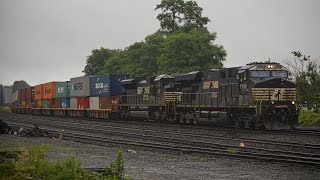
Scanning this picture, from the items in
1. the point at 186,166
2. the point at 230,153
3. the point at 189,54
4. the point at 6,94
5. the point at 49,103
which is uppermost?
the point at 189,54

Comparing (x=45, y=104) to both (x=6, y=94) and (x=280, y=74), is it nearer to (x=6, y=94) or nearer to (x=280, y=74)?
(x=280, y=74)

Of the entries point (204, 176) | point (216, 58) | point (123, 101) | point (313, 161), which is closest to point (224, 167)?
point (204, 176)

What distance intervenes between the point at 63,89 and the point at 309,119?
2872 centimetres

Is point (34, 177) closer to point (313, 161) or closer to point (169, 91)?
point (313, 161)

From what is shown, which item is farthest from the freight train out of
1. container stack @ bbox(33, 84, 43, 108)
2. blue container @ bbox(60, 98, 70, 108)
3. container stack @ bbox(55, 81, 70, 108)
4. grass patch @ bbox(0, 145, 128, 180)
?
grass patch @ bbox(0, 145, 128, 180)

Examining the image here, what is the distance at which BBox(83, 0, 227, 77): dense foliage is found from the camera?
53094 mm

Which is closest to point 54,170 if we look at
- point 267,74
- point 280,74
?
point 267,74

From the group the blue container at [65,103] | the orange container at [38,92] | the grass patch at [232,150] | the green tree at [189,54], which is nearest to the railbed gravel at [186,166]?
the grass patch at [232,150]

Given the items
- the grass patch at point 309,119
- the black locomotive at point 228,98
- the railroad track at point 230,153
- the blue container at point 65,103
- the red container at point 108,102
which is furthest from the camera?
the blue container at point 65,103

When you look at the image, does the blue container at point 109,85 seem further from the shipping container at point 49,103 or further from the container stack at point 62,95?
the shipping container at point 49,103

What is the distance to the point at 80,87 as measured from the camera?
4516 cm

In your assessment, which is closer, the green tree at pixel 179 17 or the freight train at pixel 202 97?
the freight train at pixel 202 97

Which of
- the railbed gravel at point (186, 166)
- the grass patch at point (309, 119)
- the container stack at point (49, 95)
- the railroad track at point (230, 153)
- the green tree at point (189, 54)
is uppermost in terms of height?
the green tree at point (189, 54)

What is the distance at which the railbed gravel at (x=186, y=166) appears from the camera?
11258 millimetres
